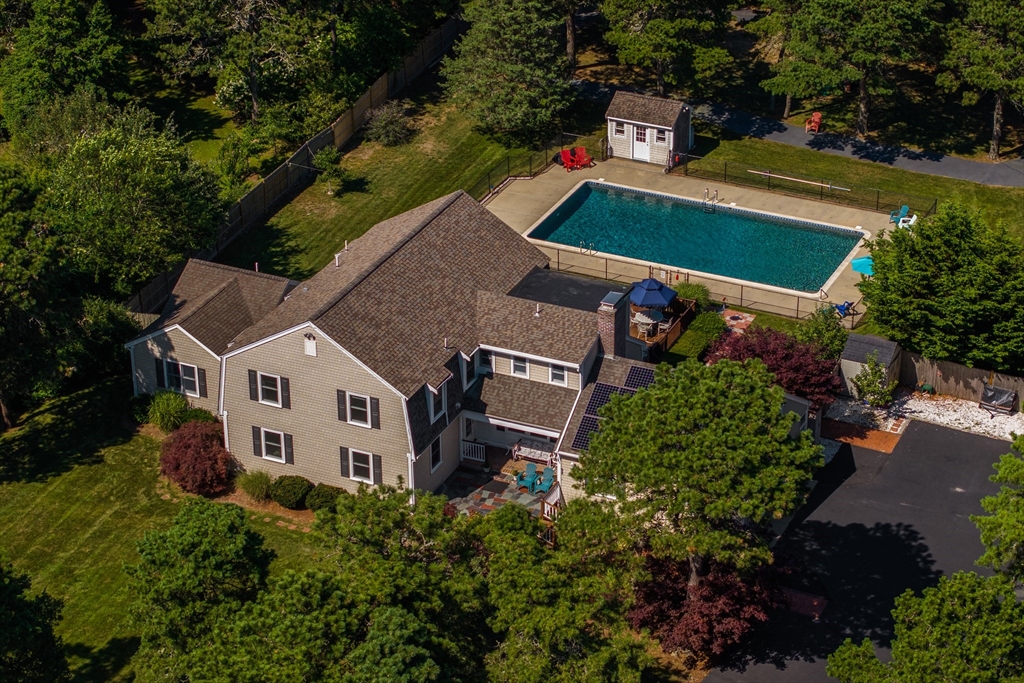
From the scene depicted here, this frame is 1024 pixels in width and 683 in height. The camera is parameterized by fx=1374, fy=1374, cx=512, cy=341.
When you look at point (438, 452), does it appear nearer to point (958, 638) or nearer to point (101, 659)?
point (101, 659)

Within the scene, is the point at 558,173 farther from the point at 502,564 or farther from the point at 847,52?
the point at 502,564

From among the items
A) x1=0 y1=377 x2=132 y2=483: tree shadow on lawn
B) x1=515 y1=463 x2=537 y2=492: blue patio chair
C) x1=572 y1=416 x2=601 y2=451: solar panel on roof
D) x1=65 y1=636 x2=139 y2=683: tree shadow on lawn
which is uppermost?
x1=572 y1=416 x2=601 y2=451: solar panel on roof

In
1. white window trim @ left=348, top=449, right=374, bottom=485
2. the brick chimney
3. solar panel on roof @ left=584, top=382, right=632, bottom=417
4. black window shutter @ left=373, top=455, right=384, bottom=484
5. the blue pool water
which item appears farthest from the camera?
the blue pool water

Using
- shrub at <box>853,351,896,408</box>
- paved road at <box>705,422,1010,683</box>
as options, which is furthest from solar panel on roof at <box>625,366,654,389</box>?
shrub at <box>853,351,896,408</box>

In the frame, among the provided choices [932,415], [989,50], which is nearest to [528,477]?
[932,415]

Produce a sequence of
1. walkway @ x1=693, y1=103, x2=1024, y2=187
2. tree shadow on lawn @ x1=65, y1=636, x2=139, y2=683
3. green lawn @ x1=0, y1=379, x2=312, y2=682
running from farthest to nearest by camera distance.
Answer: walkway @ x1=693, y1=103, x2=1024, y2=187, green lawn @ x1=0, y1=379, x2=312, y2=682, tree shadow on lawn @ x1=65, y1=636, x2=139, y2=683

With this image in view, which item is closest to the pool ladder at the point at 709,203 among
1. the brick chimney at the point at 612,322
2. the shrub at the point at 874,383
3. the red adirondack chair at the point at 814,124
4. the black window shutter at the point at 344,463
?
the red adirondack chair at the point at 814,124

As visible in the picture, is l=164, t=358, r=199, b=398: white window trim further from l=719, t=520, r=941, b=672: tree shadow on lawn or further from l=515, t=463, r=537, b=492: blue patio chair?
l=719, t=520, r=941, b=672: tree shadow on lawn

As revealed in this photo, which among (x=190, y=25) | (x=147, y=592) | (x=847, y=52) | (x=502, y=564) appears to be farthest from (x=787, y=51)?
(x=147, y=592)
